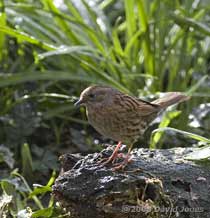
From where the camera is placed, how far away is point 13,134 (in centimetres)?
512

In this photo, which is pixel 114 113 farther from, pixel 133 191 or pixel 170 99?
pixel 133 191

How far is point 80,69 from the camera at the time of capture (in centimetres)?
536

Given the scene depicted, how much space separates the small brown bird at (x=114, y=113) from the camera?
4020 millimetres

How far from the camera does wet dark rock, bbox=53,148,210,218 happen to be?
10.5 ft

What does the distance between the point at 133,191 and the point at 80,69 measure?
229 centimetres

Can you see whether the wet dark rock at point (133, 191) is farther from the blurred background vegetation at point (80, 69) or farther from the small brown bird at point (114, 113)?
the blurred background vegetation at point (80, 69)

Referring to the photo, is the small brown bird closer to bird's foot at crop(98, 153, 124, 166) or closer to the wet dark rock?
bird's foot at crop(98, 153, 124, 166)

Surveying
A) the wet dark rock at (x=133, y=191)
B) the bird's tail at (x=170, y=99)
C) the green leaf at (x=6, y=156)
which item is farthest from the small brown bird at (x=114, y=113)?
the green leaf at (x=6, y=156)

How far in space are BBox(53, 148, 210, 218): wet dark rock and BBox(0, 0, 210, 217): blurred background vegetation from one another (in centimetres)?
126

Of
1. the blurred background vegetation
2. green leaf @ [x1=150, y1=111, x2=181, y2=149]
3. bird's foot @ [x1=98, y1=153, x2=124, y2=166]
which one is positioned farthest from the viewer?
the blurred background vegetation

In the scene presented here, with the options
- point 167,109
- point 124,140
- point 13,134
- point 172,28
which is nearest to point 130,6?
point 172,28

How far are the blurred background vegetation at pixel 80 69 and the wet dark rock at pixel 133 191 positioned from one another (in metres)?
1.26

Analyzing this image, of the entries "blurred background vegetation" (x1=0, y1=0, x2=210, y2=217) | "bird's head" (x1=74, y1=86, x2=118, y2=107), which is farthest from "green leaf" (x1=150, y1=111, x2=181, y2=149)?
"bird's head" (x1=74, y1=86, x2=118, y2=107)

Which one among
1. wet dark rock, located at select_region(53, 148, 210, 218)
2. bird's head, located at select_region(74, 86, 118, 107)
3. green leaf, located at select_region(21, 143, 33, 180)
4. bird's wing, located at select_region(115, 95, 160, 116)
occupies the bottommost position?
green leaf, located at select_region(21, 143, 33, 180)
